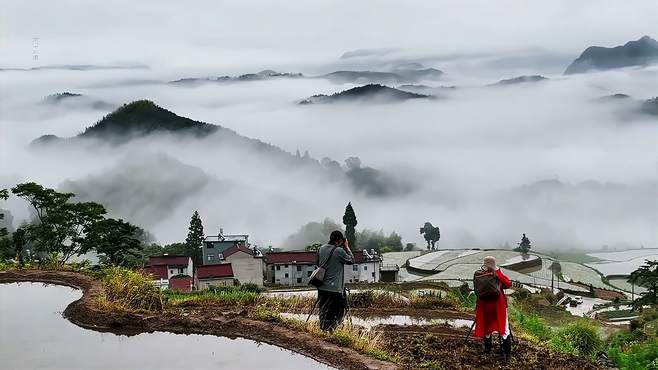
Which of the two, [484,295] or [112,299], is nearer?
[484,295]

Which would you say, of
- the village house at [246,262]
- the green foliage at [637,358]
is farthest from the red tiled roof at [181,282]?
the green foliage at [637,358]

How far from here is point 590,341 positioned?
40.3ft

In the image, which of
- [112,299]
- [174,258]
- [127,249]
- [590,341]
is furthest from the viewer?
[174,258]

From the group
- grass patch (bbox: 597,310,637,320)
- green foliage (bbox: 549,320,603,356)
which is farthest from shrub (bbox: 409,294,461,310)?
grass patch (bbox: 597,310,637,320)

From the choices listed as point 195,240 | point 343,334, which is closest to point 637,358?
point 343,334

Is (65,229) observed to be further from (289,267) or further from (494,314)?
(494,314)

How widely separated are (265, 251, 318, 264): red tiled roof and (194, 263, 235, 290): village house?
11367 mm

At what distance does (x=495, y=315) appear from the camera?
9438 mm

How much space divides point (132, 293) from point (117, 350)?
9.07 feet

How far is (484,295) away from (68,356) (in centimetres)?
536

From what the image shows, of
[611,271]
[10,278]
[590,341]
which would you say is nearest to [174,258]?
[10,278]

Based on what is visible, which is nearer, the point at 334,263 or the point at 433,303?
the point at 334,263

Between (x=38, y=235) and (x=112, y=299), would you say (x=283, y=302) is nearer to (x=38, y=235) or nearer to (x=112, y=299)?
(x=112, y=299)

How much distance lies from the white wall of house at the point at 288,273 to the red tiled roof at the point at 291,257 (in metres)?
0.35
